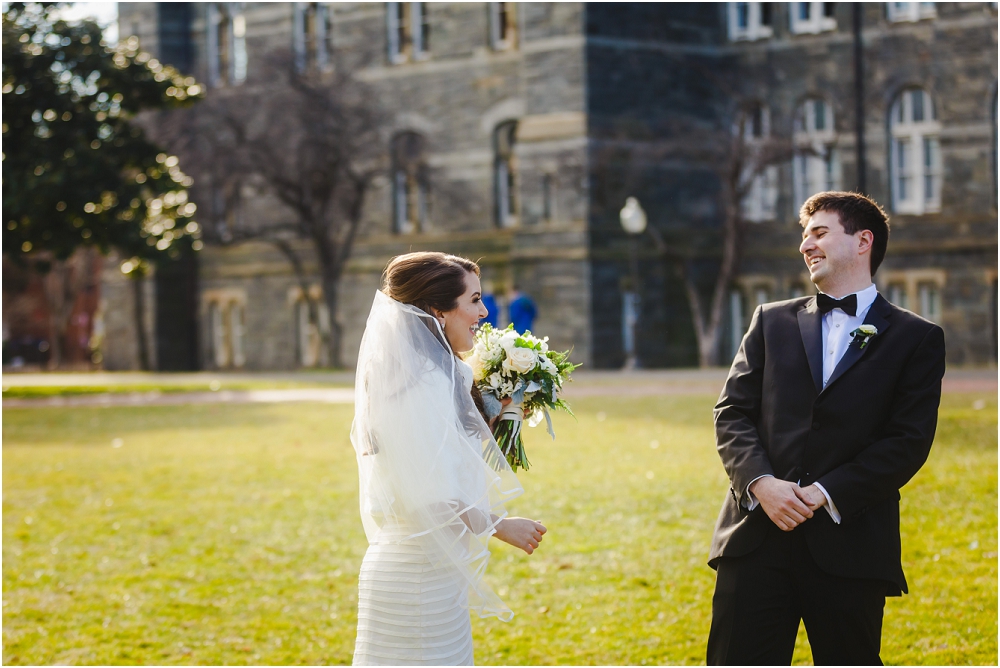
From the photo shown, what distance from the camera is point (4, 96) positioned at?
18.6m

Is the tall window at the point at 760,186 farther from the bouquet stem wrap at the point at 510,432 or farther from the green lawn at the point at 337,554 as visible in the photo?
the bouquet stem wrap at the point at 510,432

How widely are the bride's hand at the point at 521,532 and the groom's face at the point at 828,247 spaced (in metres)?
1.38

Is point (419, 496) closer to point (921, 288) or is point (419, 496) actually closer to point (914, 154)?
point (921, 288)

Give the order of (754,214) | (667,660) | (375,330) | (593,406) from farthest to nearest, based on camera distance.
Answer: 1. (754,214)
2. (593,406)
3. (667,660)
4. (375,330)

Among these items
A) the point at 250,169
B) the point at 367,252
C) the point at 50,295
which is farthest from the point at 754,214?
the point at 50,295

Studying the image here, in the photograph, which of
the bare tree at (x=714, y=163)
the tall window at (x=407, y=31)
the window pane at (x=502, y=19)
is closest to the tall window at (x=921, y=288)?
the bare tree at (x=714, y=163)

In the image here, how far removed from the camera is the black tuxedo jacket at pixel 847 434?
395cm

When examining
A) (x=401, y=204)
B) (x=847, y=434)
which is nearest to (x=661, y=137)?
(x=401, y=204)

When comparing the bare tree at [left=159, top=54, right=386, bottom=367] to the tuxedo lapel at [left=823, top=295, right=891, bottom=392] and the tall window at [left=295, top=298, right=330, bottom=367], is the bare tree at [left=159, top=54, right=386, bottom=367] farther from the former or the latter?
the tuxedo lapel at [left=823, top=295, right=891, bottom=392]

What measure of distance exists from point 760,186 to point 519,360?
25.5 m

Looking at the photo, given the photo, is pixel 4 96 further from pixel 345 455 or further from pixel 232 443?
pixel 345 455

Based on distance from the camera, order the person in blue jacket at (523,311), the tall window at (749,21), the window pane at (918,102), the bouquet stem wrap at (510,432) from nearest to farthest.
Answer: the bouquet stem wrap at (510,432), the person in blue jacket at (523,311), the window pane at (918,102), the tall window at (749,21)

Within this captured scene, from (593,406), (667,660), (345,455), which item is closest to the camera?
(667,660)

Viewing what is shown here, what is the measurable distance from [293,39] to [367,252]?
21.8ft
